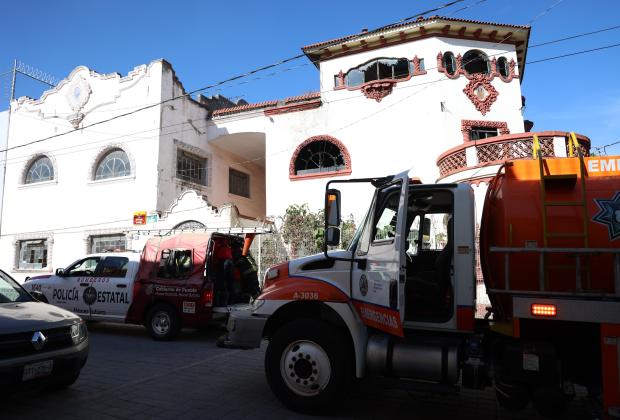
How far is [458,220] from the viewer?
4.76 metres

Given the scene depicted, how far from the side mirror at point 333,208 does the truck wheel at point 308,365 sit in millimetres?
1169

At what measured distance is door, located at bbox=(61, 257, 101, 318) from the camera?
32.9 ft

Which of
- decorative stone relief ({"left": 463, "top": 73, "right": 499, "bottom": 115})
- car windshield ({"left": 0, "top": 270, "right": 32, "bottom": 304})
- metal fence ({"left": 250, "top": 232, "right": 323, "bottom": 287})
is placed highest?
decorative stone relief ({"left": 463, "top": 73, "right": 499, "bottom": 115})

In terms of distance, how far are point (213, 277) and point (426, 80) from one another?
1144cm

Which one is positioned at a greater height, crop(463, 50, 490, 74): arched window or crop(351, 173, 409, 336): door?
crop(463, 50, 490, 74): arched window

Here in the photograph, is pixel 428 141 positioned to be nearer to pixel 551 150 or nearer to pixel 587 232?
pixel 551 150

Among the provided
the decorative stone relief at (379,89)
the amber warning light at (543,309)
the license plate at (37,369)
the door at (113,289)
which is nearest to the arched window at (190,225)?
the door at (113,289)

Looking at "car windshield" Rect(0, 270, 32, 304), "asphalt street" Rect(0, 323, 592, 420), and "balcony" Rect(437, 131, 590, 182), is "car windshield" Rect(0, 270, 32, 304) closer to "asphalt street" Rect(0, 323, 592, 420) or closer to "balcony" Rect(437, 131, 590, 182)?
"asphalt street" Rect(0, 323, 592, 420)

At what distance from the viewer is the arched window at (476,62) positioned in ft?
55.4

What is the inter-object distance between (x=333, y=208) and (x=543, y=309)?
219 cm

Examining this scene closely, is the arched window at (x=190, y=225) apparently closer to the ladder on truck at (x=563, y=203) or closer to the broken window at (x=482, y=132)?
the broken window at (x=482, y=132)

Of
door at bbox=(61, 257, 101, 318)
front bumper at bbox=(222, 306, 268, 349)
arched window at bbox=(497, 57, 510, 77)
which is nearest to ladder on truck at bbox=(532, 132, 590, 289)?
front bumper at bbox=(222, 306, 268, 349)

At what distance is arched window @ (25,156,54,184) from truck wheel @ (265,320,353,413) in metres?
20.6

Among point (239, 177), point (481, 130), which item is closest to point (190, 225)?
point (239, 177)
